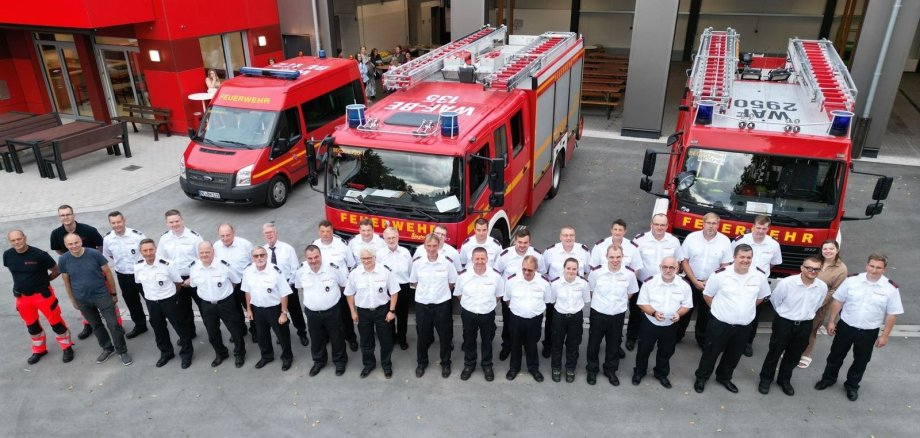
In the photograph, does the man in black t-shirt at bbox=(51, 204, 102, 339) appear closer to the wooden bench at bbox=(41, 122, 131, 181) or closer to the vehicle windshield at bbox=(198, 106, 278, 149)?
the vehicle windshield at bbox=(198, 106, 278, 149)

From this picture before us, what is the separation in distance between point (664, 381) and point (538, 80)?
15.4 feet

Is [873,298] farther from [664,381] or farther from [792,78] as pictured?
[792,78]

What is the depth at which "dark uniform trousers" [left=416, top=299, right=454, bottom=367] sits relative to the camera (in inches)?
245

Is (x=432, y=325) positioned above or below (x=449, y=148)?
below

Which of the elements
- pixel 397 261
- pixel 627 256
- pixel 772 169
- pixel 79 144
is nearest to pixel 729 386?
pixel 627 256

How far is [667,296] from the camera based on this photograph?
5715 millimetres

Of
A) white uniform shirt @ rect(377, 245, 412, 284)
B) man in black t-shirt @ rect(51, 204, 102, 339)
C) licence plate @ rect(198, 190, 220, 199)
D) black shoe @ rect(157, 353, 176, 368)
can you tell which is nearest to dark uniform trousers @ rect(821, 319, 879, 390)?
white uniform shirt @ rect(377, 245, 412, 284)

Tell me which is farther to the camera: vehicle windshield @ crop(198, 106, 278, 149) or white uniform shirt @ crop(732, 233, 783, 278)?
vehicle windshield @ crop(198, 106, 278, 149)

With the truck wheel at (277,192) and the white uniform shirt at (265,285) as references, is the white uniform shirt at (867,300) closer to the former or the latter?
the white uniform shirt at (265,285)

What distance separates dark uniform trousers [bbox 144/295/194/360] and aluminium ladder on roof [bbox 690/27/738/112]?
6.55m

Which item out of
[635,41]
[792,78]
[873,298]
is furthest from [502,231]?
[635,41]

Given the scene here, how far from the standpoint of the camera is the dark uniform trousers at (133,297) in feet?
22.8

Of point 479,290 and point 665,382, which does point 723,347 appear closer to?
point 665,382

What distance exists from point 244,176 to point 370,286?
17.5ft
